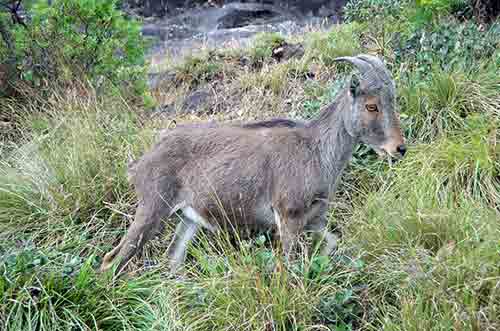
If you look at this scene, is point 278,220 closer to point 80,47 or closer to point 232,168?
point 232,168

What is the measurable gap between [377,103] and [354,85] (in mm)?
234

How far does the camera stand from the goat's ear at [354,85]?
5.33m

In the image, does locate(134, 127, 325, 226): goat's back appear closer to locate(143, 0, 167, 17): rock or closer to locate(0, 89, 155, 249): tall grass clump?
locate(0, 89, 155, 249): tall grass clump

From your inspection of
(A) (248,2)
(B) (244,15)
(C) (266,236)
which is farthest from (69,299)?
(A) (248,2)

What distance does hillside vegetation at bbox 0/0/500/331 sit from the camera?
4625mm

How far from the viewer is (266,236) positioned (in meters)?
6.07

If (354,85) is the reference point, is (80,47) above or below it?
below

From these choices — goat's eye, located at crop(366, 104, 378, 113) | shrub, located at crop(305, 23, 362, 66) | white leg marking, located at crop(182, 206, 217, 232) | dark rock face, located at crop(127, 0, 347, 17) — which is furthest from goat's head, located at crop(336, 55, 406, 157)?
dark rock face, located at crop(127, 0, 347, 17)

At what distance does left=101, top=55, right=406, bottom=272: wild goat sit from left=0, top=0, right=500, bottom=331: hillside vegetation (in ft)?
0.89

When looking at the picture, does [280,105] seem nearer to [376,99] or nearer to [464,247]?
[376,99]

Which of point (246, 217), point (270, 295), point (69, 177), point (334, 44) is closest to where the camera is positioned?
point (270, 295)

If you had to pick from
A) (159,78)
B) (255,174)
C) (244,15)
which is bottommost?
(244,15)

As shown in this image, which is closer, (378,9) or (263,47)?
(378,9)

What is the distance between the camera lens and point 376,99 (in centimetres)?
528
